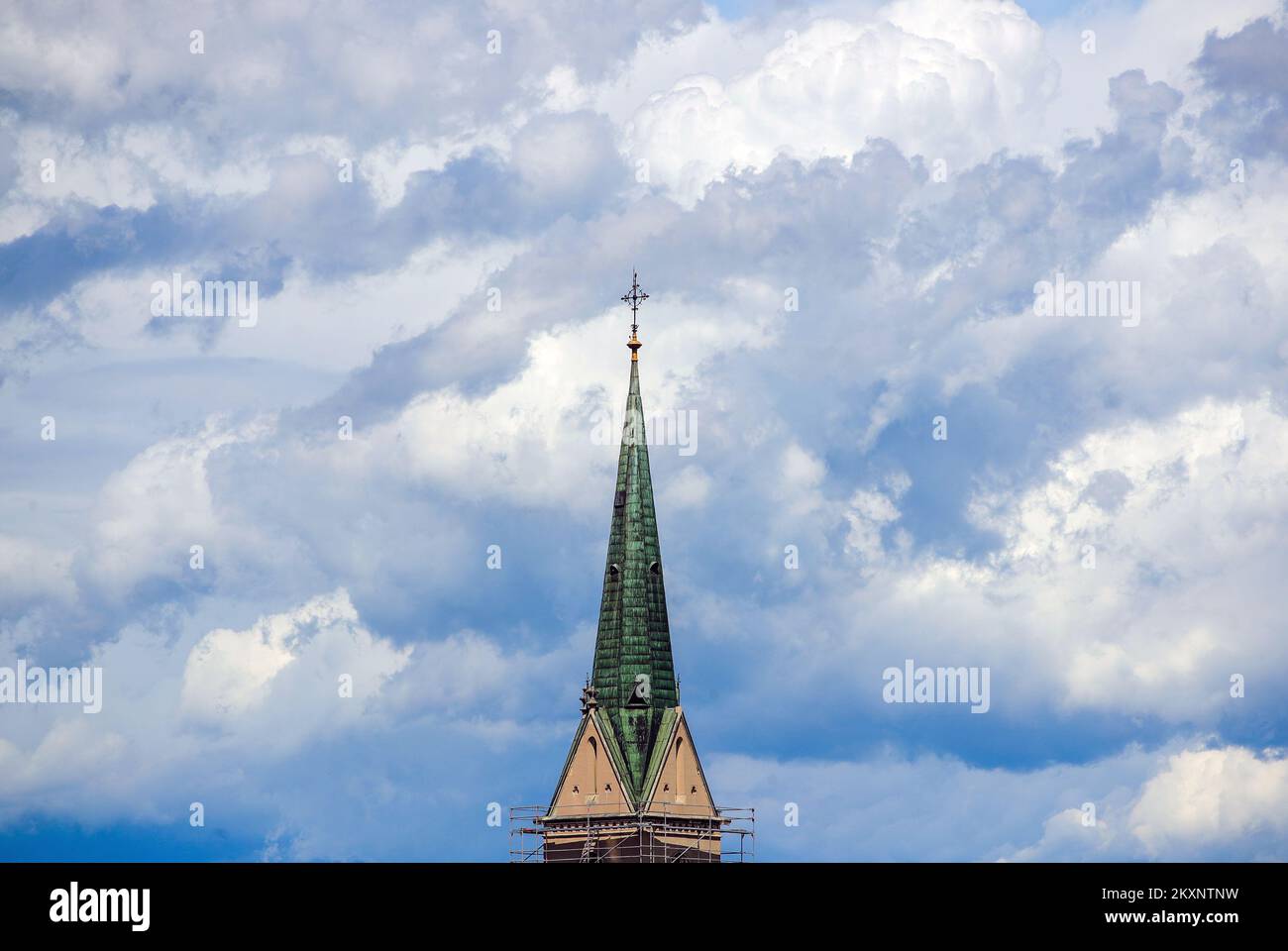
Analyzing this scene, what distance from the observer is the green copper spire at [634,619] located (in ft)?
534

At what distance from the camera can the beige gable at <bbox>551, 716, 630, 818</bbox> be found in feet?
529

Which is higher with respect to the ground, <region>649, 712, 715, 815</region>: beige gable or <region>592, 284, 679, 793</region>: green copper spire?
<region>592, 284, 679, 793</region>: green copper spire

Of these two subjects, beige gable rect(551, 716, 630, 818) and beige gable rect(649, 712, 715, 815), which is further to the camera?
beige gable rect(649, 712, 715, 815)

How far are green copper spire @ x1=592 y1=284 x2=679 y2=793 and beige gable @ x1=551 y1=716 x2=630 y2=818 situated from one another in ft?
3.67

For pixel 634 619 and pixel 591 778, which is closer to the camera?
pixel 591 778

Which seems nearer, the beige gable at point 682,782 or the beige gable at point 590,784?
the beige gable at point 590,784

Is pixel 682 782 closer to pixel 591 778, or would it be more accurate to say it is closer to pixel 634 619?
pixel 591 778

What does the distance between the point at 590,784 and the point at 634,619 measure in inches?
371

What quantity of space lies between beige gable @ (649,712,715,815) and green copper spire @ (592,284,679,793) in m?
1.10

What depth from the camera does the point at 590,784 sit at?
162125 mm

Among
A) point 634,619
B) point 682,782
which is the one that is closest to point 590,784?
point 682,782

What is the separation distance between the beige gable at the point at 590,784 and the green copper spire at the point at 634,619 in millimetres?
1118

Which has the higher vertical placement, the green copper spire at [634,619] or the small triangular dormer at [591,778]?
the green copper spire at [634,619]
